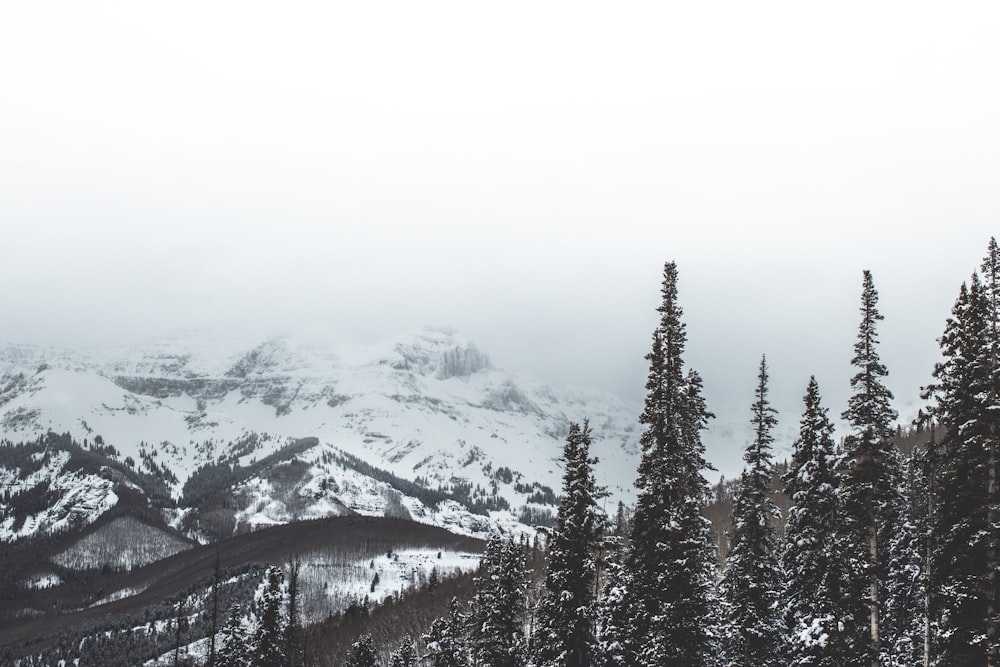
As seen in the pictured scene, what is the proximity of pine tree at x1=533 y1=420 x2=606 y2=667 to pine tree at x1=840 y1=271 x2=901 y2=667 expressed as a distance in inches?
424

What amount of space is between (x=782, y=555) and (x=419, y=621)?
454 ft

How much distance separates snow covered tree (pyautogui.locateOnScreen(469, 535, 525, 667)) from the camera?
46562 millimetres

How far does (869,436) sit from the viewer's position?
29.5m

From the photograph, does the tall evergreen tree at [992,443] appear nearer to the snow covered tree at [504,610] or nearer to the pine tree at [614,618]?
the pine tree at [614,618]

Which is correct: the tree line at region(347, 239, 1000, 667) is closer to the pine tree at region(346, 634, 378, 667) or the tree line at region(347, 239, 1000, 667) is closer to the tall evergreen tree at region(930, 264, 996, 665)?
the tall evergreen tree at region(930, 264, 996, 665)

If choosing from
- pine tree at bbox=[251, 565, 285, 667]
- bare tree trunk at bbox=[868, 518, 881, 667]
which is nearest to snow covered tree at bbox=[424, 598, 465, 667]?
pine tree at bbox=[251, 565, 285, 667]

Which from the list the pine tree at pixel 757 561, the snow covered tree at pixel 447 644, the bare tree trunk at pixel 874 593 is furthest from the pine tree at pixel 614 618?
the snow covered tree at pixel 447 644

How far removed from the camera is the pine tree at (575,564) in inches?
1377

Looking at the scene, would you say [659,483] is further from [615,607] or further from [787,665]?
[787,665]

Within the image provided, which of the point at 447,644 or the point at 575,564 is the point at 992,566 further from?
the point at 447,644

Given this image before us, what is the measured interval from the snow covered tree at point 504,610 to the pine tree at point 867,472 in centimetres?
2141

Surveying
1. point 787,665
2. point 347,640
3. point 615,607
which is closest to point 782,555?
point 787,665

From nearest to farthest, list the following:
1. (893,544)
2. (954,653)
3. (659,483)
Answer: (954,653) < (659,483) < (893,544)

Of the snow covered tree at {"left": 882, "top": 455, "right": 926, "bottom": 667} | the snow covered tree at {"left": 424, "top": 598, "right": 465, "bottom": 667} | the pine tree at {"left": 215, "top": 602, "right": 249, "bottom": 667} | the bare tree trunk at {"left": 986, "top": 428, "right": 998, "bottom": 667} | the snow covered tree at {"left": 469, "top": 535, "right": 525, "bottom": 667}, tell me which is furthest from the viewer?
the snow covered tree at {"left": 424, "top": 598, "right": 465, "bottom": 667}
